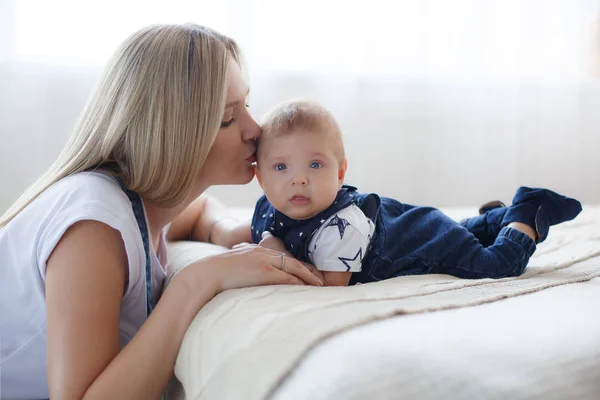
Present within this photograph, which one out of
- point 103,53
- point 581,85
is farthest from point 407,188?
point 103,53

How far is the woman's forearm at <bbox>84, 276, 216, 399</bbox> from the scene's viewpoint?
95cm

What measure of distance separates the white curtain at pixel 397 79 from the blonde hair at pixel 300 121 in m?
1.49

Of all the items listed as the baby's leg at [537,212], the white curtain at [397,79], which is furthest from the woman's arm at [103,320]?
the white curtain at [397,79]

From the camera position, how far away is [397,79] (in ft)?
9.70

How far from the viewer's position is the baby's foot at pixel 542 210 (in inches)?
57.7

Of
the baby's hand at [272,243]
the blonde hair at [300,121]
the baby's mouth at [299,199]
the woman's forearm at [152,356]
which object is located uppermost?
the blonde hair at [300,121]

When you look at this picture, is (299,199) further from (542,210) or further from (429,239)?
(542,210)

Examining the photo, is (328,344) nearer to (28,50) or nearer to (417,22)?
(28,50)

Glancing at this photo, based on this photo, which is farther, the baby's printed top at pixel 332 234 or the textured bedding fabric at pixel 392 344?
the baby's printed top at pixel 332 234

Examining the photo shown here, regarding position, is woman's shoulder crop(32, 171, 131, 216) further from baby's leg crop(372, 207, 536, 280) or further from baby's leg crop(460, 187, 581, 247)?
baby's leg crop(460, 187, 581, 247)

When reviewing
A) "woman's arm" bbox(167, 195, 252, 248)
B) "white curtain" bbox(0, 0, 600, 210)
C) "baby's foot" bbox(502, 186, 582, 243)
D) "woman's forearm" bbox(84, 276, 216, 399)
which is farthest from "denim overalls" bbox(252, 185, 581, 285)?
"white curtain" bbox(0, 0, 600, 210)

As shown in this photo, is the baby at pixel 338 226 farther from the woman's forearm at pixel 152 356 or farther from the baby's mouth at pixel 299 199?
the woman's forearm at pixel 152 356

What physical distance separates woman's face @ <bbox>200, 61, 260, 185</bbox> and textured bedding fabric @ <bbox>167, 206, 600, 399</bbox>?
369 mm

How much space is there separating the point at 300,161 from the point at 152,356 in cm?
49
